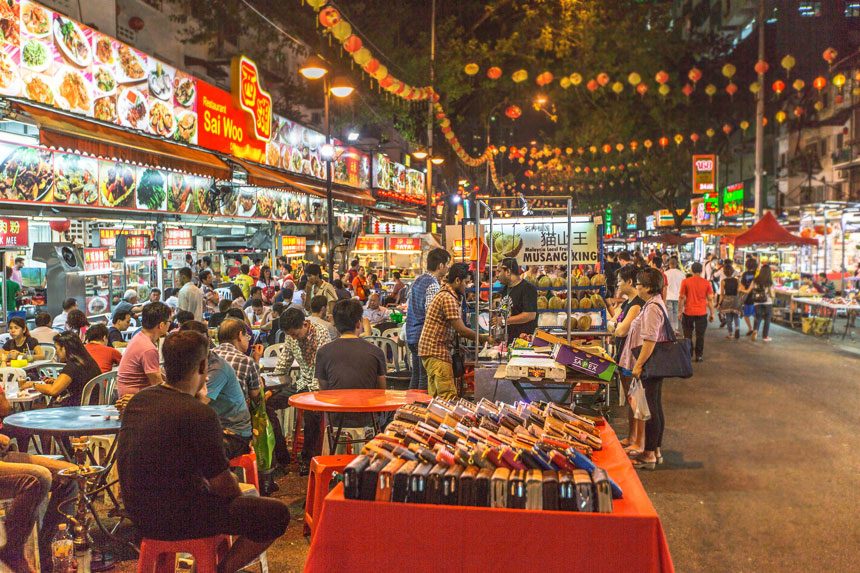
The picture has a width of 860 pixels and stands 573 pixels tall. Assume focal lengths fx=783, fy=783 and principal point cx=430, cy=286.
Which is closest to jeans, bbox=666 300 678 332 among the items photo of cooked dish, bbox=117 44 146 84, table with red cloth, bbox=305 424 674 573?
photo of cooked dish, bbox=117 44 146 84

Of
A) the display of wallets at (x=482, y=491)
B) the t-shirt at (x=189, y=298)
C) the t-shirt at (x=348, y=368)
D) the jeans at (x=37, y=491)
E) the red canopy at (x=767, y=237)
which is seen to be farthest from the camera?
the red canopy at (x=767, y=237)

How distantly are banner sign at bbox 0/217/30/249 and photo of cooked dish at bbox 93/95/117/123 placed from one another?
241cm

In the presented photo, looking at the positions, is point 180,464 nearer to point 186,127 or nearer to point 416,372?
point 416,372

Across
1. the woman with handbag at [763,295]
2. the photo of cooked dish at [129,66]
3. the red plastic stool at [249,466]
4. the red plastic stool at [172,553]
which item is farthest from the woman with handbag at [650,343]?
the woman with handbag at [763,295]

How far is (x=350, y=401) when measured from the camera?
6379mm

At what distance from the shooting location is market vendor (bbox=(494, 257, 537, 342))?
34.8ft

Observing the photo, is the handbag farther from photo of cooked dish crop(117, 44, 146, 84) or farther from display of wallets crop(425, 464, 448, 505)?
photo of cooked dish crop(117, 44, 146, 84)

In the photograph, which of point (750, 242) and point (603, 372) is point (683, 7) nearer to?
point (750, 242)

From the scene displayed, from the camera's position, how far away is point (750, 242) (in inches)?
850

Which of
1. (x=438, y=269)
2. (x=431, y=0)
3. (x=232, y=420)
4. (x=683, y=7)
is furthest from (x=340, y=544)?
(x=683, y=7)

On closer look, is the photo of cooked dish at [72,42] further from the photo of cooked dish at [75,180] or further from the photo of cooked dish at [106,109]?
the photo of cooked dish at [75,180]

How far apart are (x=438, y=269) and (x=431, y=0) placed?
19.6 metres

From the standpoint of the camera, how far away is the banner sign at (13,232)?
12742 millimetres

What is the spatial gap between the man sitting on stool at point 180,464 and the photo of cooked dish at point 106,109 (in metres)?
9.15
